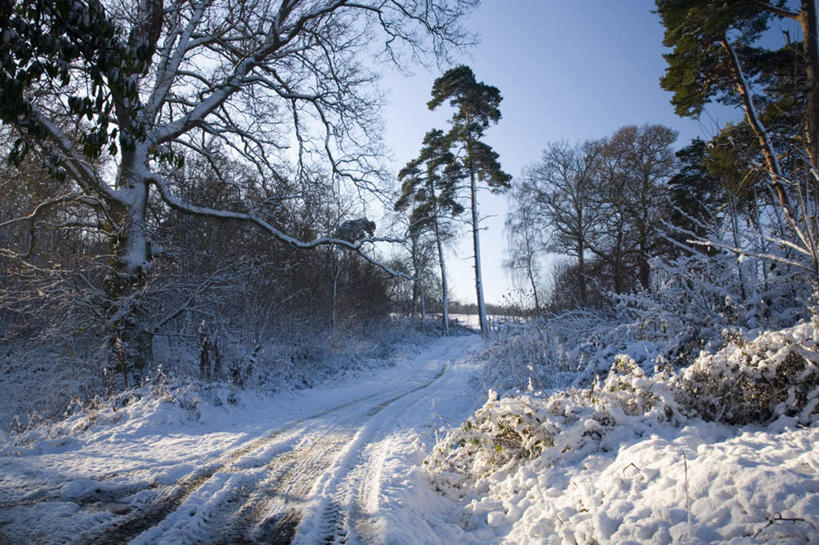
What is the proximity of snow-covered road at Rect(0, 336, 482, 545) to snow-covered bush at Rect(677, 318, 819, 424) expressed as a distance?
2284mm

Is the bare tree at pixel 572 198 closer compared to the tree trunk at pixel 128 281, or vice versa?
the tree trunk at pixel 128 281

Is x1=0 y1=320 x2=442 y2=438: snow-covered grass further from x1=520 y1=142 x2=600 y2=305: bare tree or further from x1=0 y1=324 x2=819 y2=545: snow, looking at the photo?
x1=520 y1=142 x2=600 y2=305: bare tree

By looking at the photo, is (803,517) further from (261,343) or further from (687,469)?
(261,343)

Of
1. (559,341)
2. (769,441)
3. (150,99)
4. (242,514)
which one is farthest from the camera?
(559,341)

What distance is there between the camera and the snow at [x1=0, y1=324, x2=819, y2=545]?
2.09 meters

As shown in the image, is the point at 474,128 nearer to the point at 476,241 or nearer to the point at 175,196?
the point at 476,241

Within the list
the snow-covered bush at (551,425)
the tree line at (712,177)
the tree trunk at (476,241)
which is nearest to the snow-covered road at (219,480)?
the snow-covered bush at (551,425)

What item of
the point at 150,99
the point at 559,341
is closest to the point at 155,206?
the point at 150,99

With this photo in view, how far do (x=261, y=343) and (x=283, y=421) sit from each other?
4136 mm

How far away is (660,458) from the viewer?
2582mm

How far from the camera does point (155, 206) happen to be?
1093 centimetres

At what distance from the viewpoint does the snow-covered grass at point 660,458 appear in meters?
1.97

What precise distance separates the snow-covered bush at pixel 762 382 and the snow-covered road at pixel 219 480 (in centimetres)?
228

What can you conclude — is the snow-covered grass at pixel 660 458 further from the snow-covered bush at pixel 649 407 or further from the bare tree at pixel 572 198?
the bare tree at pixel 572 198
